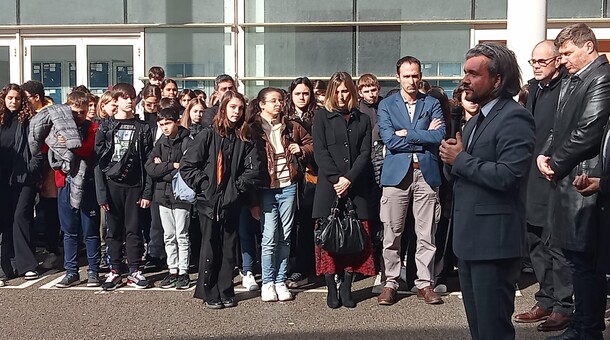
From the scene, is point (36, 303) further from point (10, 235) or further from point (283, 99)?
point (283, 99)

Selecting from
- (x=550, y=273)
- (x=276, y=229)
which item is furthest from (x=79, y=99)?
(x=550, y=273)

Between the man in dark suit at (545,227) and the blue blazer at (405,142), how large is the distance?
0.84m

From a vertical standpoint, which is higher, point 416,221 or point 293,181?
point 293,181

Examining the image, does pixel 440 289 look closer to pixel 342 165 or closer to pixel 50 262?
pixel 342 165

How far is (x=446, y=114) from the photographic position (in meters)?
7.41

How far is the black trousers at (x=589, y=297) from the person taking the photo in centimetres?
571

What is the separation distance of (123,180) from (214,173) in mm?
1213

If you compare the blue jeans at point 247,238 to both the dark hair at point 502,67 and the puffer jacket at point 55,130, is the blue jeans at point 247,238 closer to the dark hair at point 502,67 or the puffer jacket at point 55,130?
the puffer jacket at point 55,130

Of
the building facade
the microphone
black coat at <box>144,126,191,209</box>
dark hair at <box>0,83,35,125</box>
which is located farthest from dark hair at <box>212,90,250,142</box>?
the building facade

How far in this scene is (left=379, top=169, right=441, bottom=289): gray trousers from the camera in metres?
7.23

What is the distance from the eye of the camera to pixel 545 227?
21.5 feet

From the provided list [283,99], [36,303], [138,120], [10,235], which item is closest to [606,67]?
[283,99]

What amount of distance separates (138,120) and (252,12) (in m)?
7.87

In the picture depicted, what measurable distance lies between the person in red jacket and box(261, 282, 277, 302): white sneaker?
1772mm
